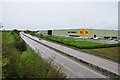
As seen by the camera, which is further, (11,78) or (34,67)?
(11,78)

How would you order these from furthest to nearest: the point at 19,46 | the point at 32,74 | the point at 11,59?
the point at 19,46 < the point at 11,59 < the point at 32,74

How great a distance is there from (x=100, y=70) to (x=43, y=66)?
1103cm

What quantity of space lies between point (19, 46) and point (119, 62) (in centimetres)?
1598

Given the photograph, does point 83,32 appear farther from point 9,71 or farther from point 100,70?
point 9,71

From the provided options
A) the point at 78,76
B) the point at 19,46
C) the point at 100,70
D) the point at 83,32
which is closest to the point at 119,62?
the point at 100,70

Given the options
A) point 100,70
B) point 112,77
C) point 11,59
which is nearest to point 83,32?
point 100,70

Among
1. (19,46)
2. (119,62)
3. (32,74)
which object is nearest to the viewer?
(32,74)

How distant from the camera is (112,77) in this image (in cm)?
1498

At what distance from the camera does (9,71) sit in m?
9.61

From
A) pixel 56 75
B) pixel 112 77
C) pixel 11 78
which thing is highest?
pixel 56 75

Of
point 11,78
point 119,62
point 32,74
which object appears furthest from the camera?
point 119,62

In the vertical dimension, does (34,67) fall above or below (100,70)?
above

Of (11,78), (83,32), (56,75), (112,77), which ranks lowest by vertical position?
(112,77)

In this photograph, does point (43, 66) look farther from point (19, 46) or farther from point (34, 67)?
point (19, 46)
